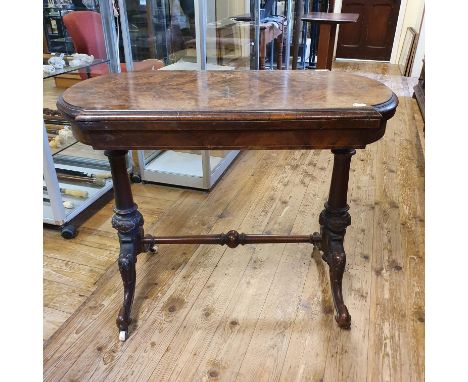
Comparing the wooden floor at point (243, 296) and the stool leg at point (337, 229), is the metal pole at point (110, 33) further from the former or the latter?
the stool leg at point (337, 229)

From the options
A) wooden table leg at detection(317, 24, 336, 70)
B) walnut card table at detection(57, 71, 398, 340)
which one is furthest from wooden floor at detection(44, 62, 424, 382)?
wooden table leg at detection(317, 24, 336, 70)

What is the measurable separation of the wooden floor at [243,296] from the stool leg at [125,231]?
8cm

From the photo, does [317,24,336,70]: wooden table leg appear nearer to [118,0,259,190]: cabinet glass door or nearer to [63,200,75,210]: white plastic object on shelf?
[118,0,259,190]: cabinet glass door

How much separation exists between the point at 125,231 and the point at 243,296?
58cm

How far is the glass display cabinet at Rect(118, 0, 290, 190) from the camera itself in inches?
89.6

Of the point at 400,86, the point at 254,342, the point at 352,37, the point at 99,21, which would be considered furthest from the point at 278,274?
the point at 352,37

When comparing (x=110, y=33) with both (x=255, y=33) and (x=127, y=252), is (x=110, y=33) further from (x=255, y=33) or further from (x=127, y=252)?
A: (x=127, y=252)

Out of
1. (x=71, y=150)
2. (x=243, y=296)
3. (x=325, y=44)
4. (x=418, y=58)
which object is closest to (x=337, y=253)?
(x=243, y=296)

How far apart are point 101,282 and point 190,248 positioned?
1.53ft

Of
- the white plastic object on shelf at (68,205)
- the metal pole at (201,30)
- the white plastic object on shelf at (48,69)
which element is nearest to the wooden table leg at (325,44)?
the metal pole at (201,30)

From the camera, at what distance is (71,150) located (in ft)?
8.41

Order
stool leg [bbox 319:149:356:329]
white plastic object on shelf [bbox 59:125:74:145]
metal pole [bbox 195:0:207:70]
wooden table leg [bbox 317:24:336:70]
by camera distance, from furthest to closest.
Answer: wooden table leg [bbox 317:24:336:70] → white plastic object on shelf [bbox 59:125:74:145] → metal pole [bbox 195:0:207:70] → stool leg [bbox 319:149:356:329]

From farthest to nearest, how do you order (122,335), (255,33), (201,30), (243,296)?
(255,33)
(201,30)
(243,296)
(122,335)

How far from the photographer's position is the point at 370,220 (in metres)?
2.13
